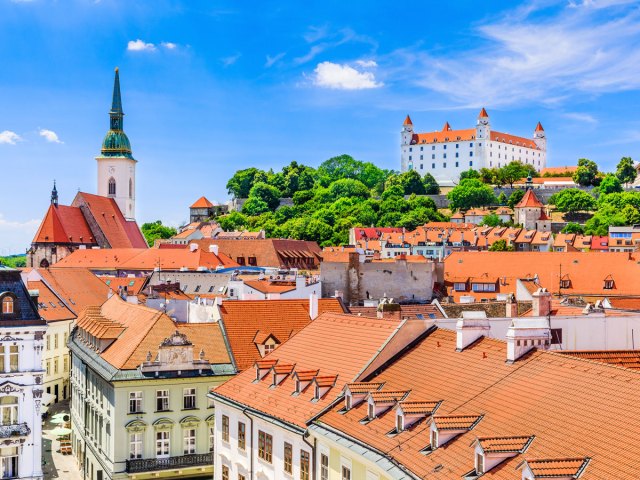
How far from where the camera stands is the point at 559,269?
7400cm

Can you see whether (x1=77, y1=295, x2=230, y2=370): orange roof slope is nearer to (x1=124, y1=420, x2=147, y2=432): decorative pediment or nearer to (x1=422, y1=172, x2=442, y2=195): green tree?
(x1=124, y1=420, x2=147, y2=432): decorative pediment

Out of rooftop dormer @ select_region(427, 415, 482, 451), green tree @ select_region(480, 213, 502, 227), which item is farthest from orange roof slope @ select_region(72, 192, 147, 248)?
rooftop dormer @ select_region(427, 415, 482, 451)

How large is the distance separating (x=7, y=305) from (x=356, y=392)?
59.9ft

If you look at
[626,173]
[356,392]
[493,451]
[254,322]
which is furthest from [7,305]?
[626,173]

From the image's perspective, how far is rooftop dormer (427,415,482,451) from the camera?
17.6 m

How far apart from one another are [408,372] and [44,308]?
44.3m

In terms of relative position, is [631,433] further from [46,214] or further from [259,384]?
[46,214]

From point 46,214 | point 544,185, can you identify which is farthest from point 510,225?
point 46,214

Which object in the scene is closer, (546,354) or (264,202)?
(546,354)

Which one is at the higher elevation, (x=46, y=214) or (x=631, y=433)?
(x=46, y=214)

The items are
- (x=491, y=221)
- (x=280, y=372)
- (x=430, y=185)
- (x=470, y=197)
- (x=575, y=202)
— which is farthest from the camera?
(x=430, y=185)

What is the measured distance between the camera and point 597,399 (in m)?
16.7

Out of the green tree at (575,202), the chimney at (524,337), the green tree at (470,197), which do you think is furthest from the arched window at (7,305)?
the green tree at (575,202)

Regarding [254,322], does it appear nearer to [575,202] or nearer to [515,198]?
[575,202]
